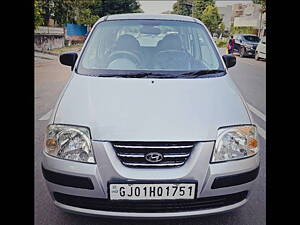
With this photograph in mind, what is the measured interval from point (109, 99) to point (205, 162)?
0.86 meters

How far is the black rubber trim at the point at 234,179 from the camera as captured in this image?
2115mm

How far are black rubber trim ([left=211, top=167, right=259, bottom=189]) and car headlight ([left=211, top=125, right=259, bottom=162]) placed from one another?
0.12 meters

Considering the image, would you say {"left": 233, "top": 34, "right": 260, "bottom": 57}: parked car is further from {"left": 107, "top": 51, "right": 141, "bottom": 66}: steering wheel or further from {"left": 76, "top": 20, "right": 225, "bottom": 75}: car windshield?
{"left": 107, "top": 51, "right": 141, "bottom": 66}: steering wheel

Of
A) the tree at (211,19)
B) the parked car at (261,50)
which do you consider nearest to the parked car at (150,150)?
the parked car at (261,50)

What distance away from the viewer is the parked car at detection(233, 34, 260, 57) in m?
20.5

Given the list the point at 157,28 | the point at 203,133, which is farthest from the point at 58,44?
the point at 203,133

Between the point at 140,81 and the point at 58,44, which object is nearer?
the point at 140,81

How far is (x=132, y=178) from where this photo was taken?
2.03m

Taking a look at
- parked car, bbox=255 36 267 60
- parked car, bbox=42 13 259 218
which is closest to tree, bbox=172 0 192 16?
parked car, bbox=255 36 267 60

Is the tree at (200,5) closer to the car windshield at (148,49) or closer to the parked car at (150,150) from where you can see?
the car windshield at (148,49)

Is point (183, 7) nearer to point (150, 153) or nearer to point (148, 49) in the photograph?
point (148, 49)

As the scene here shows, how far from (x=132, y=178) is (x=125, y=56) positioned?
1553 millimetres

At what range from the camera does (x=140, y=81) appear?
2723 millimetres
